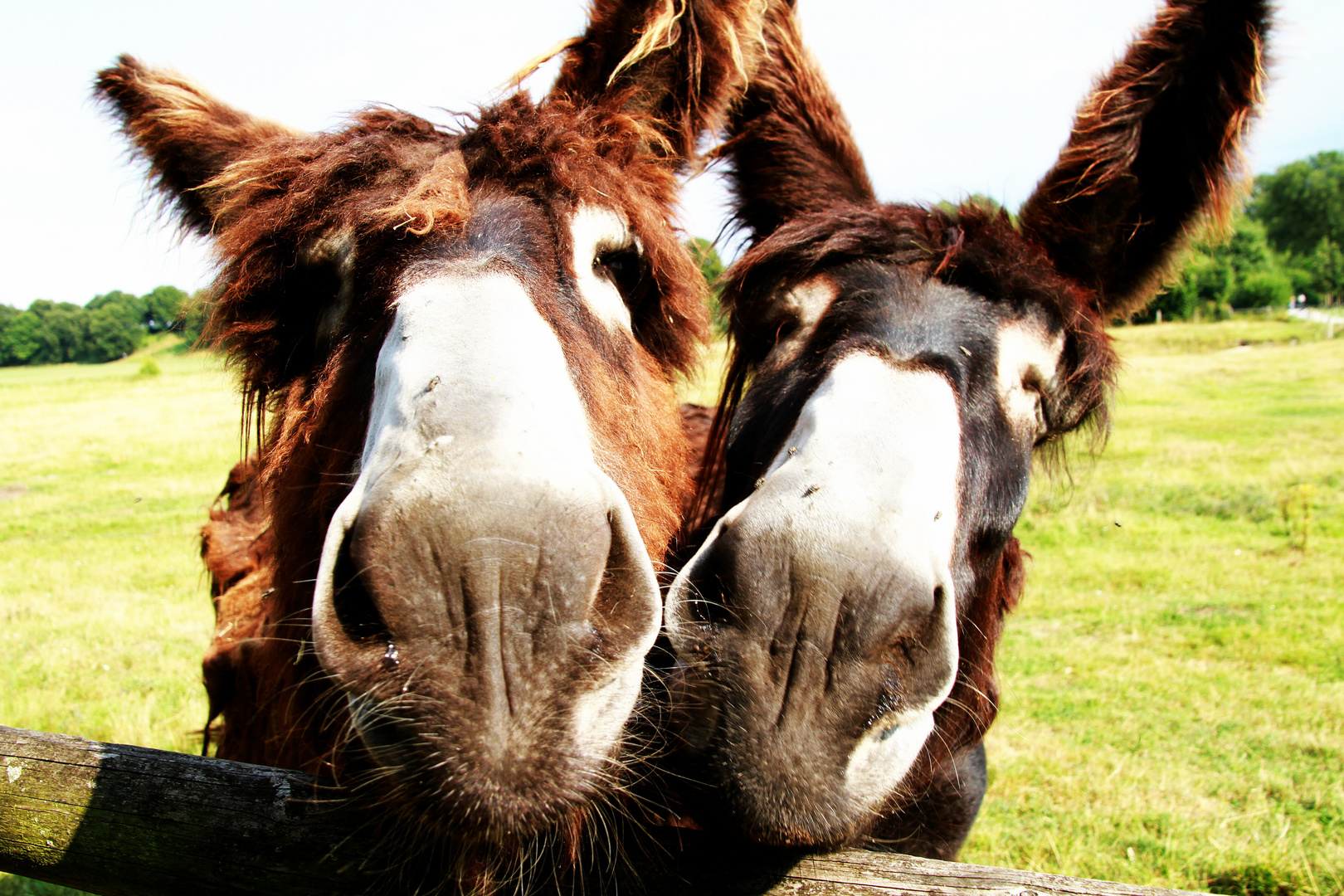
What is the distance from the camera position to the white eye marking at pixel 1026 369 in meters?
2.46

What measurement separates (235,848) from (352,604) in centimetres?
67

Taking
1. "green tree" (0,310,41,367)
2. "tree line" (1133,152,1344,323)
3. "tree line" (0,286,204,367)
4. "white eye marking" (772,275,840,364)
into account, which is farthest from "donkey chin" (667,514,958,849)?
"green tree" (0,310,41,367)

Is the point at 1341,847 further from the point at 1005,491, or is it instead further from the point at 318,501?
the point at 318,501

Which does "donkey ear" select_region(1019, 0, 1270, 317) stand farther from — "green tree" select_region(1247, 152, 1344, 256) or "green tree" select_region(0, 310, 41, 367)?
"green tree" select_region(0, 310, 41, 367)

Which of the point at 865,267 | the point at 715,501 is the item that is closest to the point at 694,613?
the point at 715,501

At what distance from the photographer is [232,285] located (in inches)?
87.7

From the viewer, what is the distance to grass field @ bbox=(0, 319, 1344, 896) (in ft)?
15.5

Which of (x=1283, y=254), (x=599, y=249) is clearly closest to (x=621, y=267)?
(x=599, y=249)

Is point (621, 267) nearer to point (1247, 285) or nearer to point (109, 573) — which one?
point (109, 573)

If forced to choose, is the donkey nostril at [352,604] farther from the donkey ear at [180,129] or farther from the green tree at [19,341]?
the green tree at [19,341]

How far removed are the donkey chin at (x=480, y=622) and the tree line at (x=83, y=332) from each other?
289ft

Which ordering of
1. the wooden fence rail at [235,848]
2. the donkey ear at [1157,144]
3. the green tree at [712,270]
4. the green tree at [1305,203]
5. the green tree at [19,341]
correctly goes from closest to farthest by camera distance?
the wooden fence rail at [235,848]
the donkey ear at [1157,144]
the green tree at [712,270]
the green tree at [19,341]
the green tree at [1305,203]

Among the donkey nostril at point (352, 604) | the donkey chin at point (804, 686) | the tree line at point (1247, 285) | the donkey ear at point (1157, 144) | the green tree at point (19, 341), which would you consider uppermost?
the tree line at point (1247, 285)

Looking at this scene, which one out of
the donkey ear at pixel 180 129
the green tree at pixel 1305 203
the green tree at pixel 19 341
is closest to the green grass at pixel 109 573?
the donkey ear at pixel 180 129
